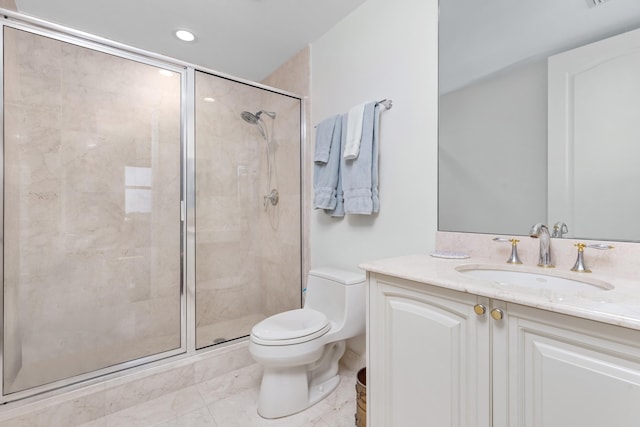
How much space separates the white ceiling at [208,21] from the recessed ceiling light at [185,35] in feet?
0.14

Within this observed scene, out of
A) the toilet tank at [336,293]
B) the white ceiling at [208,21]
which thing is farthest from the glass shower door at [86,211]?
the toilet tank at [336,293]

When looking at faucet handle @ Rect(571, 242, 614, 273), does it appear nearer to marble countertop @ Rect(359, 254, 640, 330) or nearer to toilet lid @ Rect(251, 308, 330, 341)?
marble countertop @ Rect(359, 254, 640, 330)

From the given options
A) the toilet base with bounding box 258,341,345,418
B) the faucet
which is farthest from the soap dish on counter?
the toilet base with bounding box 258,341,345,418

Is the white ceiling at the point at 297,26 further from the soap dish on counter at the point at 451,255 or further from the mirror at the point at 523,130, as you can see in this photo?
the soap dish on counter at the point at 451,255

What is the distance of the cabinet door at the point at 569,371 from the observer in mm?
576

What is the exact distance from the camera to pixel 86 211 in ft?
5.79

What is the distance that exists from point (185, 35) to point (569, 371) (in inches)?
104

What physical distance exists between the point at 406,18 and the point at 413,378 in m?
1.68

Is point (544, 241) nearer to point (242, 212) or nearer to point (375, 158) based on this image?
point (375, 158)

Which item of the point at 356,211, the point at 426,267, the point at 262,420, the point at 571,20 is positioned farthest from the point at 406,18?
the point at 262,420

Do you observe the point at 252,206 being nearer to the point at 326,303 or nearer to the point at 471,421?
the point at 326,303

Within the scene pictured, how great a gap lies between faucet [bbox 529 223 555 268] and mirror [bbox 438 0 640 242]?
0.31 feet

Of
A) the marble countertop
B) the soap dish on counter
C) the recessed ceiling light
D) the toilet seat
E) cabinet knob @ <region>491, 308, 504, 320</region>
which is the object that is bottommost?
the toilet seat

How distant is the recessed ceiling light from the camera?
80.2 inches
